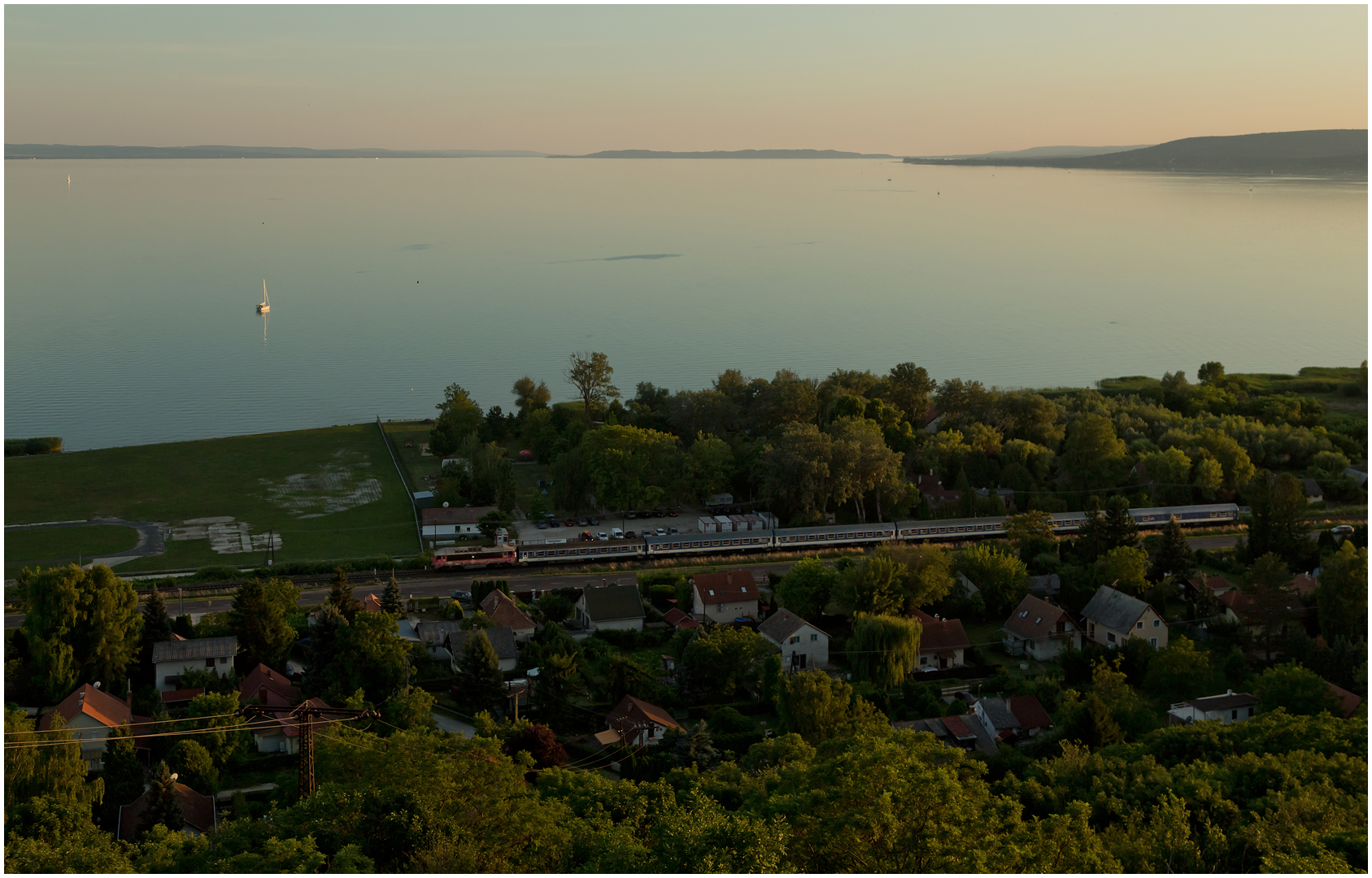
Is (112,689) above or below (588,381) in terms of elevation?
below

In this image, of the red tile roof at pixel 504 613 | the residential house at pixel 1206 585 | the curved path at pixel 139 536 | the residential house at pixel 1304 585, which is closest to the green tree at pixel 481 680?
the red tile roof at pixel 504 613

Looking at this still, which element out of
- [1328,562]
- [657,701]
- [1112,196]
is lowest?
[657,701]

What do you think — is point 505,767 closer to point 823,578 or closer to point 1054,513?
point 823,578

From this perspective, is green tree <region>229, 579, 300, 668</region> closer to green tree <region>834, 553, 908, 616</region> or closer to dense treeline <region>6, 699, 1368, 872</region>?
dense treeline <region>6, 699, 1368, 872</region>

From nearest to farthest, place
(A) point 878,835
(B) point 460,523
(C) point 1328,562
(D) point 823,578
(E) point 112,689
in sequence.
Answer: (A) point 878,835 → (E) point 112,689 → (C) point 1328,562 → (D) point 823,578 → (B) point 460,523

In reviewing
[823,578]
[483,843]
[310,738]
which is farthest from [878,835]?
[823,578]

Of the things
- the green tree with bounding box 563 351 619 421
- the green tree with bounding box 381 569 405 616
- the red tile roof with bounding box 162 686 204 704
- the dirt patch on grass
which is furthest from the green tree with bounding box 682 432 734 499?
the red tile roof with bounding box 162 686 204 704
